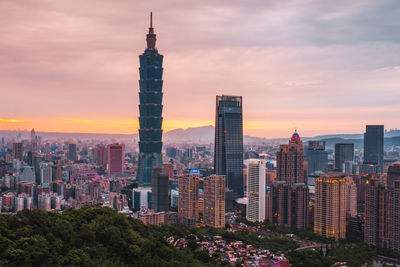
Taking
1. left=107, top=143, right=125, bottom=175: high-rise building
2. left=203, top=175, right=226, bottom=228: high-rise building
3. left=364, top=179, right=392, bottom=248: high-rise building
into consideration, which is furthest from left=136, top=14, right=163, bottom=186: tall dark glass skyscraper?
left=364, top=179, right=392, bottom=248: high-rise building

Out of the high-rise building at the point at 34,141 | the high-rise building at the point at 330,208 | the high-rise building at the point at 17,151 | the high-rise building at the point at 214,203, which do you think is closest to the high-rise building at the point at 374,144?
the high-rise building at the point at 330,208

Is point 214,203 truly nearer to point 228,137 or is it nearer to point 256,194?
point 256,194

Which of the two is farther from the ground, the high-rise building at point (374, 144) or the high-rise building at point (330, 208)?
the high-rise building at point (374, 144)

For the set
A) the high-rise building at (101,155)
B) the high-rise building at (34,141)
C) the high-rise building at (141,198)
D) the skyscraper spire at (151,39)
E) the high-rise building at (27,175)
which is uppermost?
the skyscraper spire at (151,39)

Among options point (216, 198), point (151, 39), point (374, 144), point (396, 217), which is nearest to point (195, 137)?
point (374, 144)

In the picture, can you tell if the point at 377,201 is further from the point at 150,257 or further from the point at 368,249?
the point at 150,257

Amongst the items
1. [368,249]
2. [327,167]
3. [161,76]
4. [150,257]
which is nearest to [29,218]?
[150,257]

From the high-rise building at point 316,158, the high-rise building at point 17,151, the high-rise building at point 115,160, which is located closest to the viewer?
the high-rise building at point 17,151

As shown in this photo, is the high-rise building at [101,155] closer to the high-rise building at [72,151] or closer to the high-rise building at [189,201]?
the high-rise building at [72,151]
